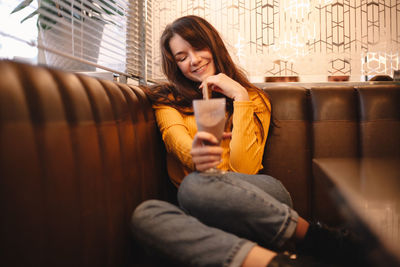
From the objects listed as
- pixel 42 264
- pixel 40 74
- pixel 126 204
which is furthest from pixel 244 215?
pixel 40 74

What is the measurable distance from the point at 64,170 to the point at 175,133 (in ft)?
1.76

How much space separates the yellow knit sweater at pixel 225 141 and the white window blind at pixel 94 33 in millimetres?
422

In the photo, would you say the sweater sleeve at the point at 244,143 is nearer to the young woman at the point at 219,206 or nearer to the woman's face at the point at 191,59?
the young woman at the point at 219,206

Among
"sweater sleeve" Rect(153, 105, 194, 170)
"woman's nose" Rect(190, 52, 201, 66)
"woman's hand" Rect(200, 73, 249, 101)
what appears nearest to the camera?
"sweater sleeve" Rect(153, 105, 194, 170)

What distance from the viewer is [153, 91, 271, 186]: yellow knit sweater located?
116 cm

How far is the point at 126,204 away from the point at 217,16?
2415mm

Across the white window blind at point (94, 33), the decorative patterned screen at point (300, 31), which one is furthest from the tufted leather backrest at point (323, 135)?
the decorative patterned screen at point (300, 31)

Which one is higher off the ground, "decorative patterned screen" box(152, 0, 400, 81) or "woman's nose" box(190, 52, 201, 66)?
"decorative patterned screen" box(152, 0, 400, 81)

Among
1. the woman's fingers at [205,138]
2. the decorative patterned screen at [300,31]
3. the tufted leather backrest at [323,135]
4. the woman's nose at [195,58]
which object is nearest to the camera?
the woman's fingers at [205,138]

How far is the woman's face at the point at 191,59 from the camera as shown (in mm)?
1366

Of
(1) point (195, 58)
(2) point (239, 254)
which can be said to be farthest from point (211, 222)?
(1) point (195, 58)

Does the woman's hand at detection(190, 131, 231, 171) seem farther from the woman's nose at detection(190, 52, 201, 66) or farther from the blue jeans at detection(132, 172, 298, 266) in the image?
the woman's nose at detection(190, 52, 201, 66)

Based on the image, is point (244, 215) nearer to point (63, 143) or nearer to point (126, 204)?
point (126, 204)

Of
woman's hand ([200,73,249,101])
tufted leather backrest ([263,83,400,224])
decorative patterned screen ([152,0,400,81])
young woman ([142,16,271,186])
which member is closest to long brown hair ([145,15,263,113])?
young woman ([142,16,271,186])
